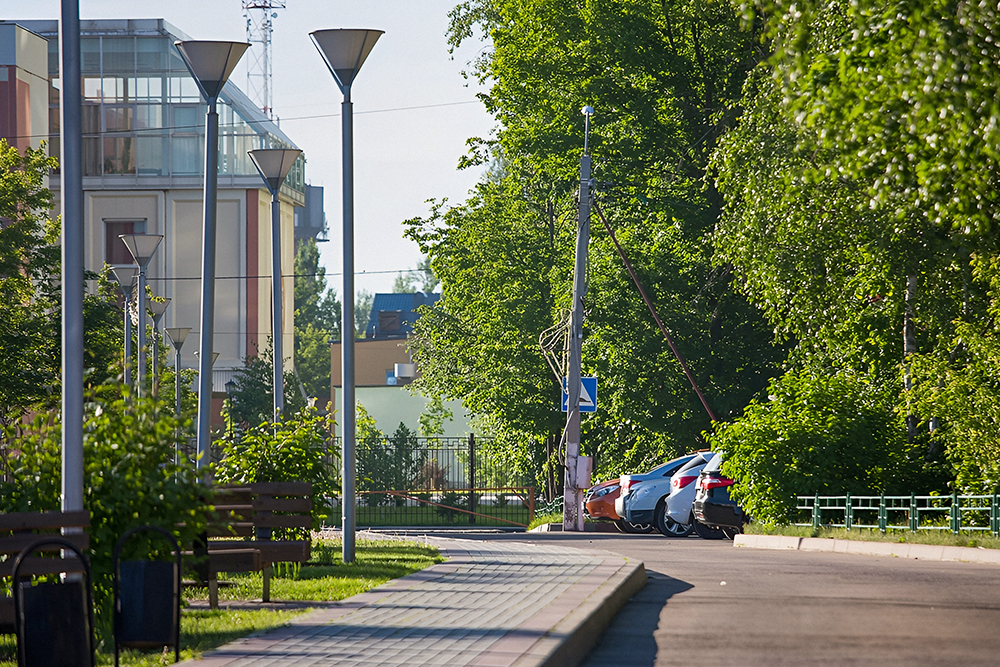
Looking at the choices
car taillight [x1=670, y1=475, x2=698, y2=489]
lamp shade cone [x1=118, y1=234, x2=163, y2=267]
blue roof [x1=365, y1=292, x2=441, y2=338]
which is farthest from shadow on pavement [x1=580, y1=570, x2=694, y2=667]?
blue roof [x1=365, y1=292, x2=441, y2=338]

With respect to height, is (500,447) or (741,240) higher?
(741,240)

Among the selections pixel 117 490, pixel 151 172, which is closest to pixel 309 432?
pixel 117 490

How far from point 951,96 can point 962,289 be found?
39.0 ft

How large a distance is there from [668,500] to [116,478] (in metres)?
18.5

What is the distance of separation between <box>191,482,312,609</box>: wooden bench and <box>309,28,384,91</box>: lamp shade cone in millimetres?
5661

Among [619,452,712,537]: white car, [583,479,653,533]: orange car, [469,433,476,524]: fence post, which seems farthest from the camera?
[469,433,476,524]: fence post

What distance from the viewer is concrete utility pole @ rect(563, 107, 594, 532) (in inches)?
1160

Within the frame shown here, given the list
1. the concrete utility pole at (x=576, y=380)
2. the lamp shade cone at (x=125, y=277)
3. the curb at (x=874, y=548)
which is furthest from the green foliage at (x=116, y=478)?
the lamp shade cone at (x=125, y=277)


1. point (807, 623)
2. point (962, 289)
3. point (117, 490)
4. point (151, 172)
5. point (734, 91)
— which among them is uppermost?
point (151, 172)

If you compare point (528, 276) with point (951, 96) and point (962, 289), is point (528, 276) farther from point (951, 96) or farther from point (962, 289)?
point (951, 96)

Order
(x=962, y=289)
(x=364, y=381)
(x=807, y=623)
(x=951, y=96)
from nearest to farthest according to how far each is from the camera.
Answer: (x=807, y=623) → (x=951, y=96) → (x=962, y=289) → (x=364, y=381)

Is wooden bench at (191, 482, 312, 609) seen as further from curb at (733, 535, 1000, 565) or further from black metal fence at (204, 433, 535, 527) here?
black metal fence at (204, 433, 535, 527)

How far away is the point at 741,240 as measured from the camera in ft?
77.2

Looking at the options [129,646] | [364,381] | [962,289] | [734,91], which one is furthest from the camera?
[364,381]
